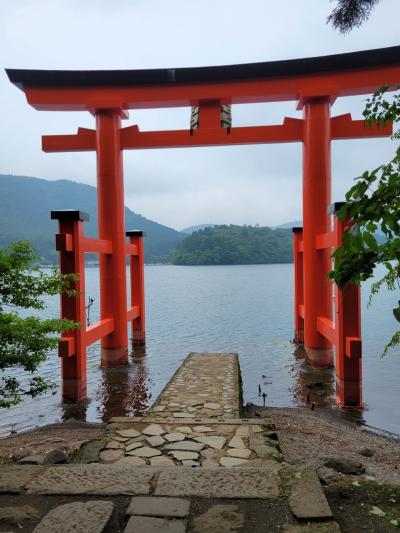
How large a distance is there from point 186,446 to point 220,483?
1.51 metres

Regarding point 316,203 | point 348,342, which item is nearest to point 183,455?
point 348,342

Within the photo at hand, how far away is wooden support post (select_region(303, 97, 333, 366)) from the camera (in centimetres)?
998

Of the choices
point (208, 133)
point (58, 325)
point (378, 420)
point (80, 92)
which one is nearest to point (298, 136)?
point (208, 133)

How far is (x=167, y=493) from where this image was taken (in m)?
2.88

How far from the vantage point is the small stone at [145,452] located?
4227 mm

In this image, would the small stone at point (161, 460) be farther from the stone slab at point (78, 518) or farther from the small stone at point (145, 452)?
the stone slab at point (78, 518)

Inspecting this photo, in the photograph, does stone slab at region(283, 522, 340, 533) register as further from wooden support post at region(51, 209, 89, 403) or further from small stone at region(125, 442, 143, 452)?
wooden support post at region(51, 209, 89, 403)

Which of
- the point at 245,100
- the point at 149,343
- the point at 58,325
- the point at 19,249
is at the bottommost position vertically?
the point at 149,343

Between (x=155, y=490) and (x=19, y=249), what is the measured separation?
2.27m

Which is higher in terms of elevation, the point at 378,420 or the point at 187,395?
the point at 187,395

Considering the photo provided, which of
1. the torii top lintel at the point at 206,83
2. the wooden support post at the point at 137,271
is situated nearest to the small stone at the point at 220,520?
the torii top lintel at the point at 206,83

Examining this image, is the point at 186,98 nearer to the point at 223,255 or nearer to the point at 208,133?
the point at 208,133

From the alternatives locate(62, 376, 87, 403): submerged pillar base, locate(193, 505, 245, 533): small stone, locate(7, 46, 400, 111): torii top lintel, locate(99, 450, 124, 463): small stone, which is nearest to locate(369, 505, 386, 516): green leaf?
locate(193, 505, 245, 533): small stone

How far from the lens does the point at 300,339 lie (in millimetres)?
14281
